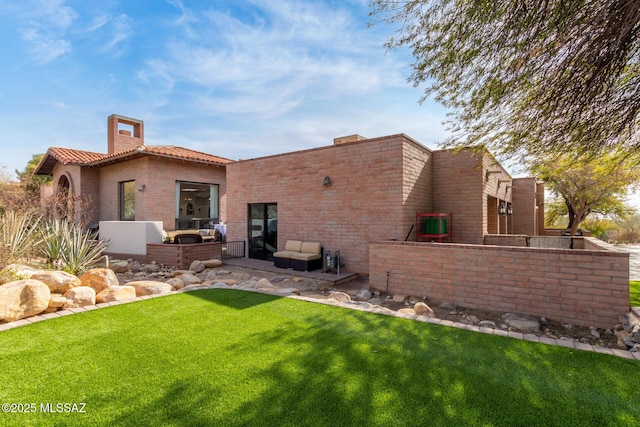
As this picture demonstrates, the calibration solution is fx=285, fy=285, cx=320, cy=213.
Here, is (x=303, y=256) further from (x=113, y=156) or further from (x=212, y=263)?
(x=113, y=156)

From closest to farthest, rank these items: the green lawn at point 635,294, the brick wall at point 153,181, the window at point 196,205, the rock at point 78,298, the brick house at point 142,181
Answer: the rock at point 78,298, the green lawn at point 635,294, the brick wall at point 153,181, the brick house at point 142,181, the window at point 196,205

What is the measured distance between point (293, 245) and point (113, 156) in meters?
10.7

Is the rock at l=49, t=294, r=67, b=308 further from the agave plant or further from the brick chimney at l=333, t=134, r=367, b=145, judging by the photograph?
the brick chimney at l=333, t=134, r=367, b=145

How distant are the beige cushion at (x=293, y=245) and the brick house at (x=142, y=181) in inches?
264

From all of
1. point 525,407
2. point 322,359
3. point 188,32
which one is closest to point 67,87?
point 188,32

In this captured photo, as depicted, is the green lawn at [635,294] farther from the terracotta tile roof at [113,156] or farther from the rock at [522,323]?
the terracotta tile roof at [113,156]

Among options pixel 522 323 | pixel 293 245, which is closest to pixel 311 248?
pixel 293 245

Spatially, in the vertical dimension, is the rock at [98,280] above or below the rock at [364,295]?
above

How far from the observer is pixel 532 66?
4680 millimetres

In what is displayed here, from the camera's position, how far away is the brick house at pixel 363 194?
880 centimetres

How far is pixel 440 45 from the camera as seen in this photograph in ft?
16.9

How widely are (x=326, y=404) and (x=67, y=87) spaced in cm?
1470

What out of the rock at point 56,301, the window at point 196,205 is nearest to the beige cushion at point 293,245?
the rock at point 56,301

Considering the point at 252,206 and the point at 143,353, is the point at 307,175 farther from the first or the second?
the point at 143,353
